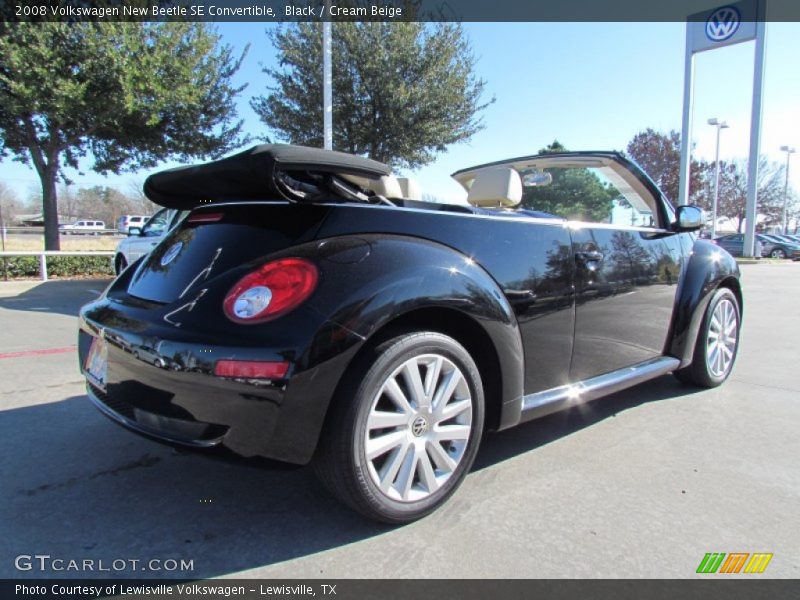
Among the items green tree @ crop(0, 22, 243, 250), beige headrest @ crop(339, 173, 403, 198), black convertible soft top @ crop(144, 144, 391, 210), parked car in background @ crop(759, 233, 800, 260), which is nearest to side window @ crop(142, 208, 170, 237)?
green tree @ crop(0, 22, 243, 250)

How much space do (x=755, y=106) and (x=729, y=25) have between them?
4885 mm

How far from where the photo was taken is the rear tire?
4.01m

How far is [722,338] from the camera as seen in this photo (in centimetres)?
421

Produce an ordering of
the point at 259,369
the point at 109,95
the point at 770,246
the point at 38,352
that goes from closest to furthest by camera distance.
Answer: the point at 259,369, the point at 38,352, the point at 109,95, the point at 770,246

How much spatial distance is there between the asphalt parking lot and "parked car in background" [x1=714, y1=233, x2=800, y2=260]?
34.4 m

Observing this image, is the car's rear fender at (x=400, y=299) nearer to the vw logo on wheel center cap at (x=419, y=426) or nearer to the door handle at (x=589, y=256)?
the vw logo on wheel center cap at (x=419, y=426)

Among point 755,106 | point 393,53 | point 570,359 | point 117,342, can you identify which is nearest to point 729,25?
point 755,106

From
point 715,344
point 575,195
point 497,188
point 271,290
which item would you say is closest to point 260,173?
point 271,290

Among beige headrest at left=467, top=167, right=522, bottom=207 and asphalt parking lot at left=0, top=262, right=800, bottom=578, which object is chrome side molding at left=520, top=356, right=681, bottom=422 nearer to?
asphalt parking lot at left=0, top=262, right=800, bottom=578

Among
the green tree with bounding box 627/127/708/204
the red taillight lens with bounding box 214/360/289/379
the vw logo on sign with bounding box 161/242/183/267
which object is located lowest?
the red taillight lens with bounding box 214/360/289/379

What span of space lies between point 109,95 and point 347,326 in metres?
12.9

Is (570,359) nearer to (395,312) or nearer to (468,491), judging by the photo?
(468,491)

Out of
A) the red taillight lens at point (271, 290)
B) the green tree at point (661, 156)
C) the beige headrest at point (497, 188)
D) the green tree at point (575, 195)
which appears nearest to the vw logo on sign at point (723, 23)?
the green tree at point (661, 156)

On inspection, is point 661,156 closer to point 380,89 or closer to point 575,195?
point 380,89
